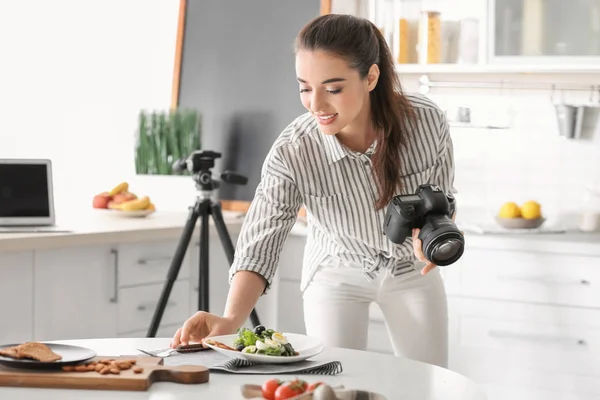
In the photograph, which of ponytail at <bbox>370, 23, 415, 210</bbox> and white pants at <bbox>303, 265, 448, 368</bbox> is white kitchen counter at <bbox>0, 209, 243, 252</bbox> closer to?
white pants at <bbox>303, 265, 448, 368</bbox>

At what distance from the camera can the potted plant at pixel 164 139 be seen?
436cm

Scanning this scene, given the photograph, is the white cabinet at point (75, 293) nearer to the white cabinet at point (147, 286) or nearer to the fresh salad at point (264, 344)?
the white cabinet at point (147, 286)

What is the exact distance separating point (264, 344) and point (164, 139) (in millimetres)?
2626

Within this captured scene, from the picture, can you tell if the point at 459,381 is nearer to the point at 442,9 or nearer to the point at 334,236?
the point at 334,236

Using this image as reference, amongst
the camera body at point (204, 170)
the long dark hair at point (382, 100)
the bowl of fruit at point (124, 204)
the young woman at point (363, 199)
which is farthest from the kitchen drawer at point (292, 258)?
the long dark hair at point (382, 100)

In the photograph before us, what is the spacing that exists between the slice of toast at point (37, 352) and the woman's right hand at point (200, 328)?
0.88 feet

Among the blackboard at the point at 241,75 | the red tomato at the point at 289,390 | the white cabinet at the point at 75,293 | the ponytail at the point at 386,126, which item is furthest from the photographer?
the blackboard at the point at 241,75

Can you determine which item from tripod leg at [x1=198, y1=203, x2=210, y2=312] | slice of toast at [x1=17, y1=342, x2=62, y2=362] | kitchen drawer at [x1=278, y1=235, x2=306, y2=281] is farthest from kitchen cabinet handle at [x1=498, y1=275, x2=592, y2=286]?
slice of toast at [x1=17, y1=342, x2=62, y2=362]

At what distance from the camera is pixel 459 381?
1820 millimetres

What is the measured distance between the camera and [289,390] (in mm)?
1577

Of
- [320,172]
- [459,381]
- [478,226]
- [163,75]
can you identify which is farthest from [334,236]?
[163,75]

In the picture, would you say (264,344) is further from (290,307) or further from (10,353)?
(290,307)

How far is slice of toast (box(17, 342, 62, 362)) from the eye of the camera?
1797mm

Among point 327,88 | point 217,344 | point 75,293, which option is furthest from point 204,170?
point 217,344
